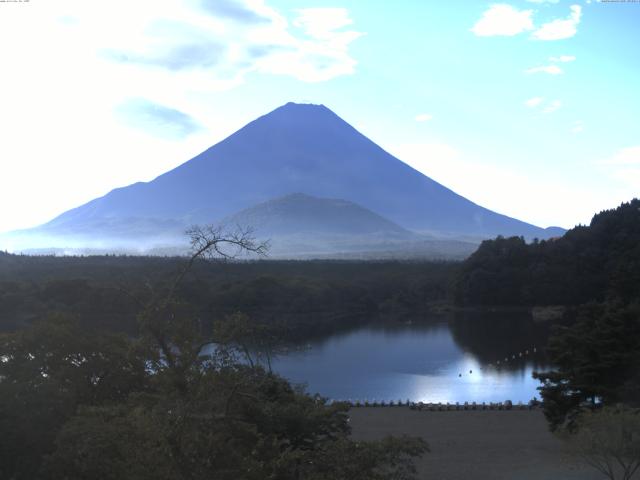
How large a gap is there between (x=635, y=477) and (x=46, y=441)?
26.3 feet

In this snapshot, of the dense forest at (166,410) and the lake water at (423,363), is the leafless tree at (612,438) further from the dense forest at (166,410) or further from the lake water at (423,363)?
the lake water at (423,363)

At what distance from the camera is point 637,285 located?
26.2 metres

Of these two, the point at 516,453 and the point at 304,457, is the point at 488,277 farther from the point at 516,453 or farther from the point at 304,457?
the point at 304,457

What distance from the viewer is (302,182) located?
5812 inches

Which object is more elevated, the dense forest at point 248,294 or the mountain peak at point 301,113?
the mountain peak at point 301,113

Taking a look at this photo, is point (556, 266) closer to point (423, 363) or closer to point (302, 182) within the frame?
point (423, 363)

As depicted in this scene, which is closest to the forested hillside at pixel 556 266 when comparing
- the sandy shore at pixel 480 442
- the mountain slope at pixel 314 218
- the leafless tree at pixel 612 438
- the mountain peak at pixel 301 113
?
the sandy shore at pixel 480 442

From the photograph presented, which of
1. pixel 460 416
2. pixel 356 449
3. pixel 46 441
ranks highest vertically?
pixel 356 449

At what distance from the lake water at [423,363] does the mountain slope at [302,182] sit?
108291 mm

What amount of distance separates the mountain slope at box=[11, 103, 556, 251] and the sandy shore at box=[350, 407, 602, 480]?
406 feet

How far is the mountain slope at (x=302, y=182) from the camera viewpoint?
14288cm

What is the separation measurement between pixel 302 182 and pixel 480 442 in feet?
445

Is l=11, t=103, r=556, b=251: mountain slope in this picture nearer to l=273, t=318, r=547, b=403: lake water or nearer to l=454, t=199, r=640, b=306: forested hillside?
l=454, t=199, r=640, b=306: forested hillside

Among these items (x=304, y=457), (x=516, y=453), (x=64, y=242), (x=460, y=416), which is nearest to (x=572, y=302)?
(x=460, y=416)
